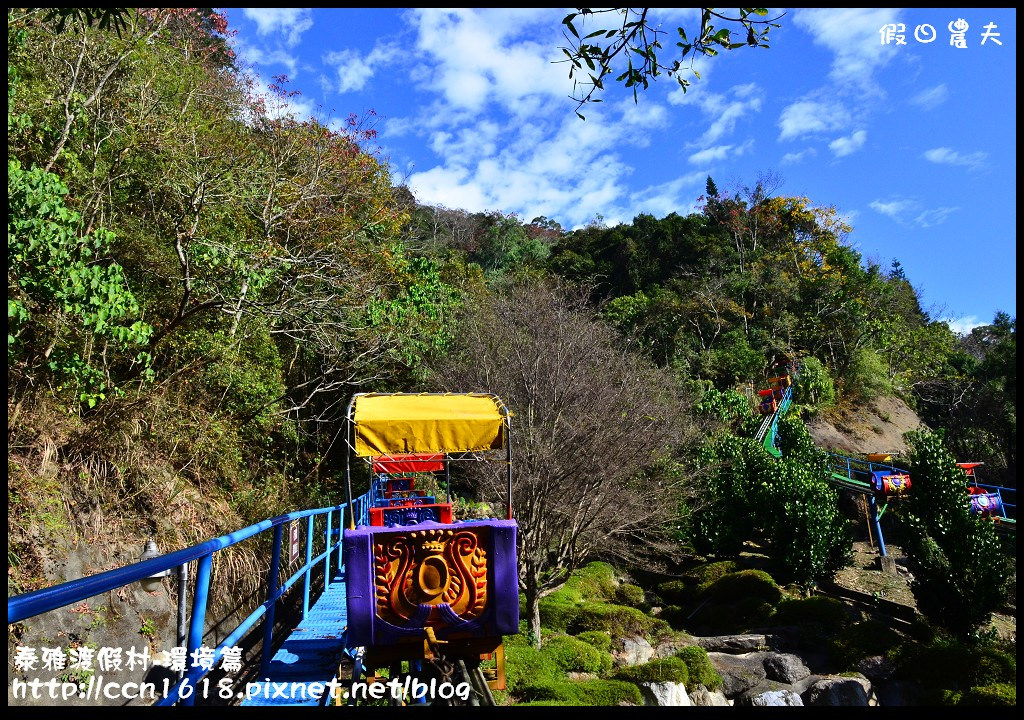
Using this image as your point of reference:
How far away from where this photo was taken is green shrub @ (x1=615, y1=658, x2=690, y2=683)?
861 cm

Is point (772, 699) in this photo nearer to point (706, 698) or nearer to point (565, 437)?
point (706, 698)

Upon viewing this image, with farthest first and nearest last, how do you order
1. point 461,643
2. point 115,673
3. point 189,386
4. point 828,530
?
point 828,530 → point 189,386 → point 115,673 → point 461,643

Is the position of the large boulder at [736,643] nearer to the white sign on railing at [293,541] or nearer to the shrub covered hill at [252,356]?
the shrub covered hill at [252,356]

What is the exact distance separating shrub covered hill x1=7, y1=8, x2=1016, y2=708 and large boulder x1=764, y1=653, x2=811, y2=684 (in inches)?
123

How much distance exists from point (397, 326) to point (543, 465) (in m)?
4.33

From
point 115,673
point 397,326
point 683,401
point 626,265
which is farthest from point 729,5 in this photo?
point 626,265

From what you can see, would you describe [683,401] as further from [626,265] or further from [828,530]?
[626,265]

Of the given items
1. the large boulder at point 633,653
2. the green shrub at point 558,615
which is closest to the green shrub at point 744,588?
the large boulder at point 633,653

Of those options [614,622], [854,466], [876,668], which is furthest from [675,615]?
[854,466]

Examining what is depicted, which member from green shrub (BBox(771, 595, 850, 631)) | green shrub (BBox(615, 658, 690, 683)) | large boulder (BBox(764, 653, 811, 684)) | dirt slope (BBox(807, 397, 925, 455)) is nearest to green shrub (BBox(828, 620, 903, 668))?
large boulder (BBox(764, 653, 811, 684))

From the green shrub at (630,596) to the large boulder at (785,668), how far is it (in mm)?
4676

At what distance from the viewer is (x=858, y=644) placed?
1138 cm

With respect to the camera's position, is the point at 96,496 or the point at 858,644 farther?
the point at 858,644

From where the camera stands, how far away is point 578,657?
9297 mm
